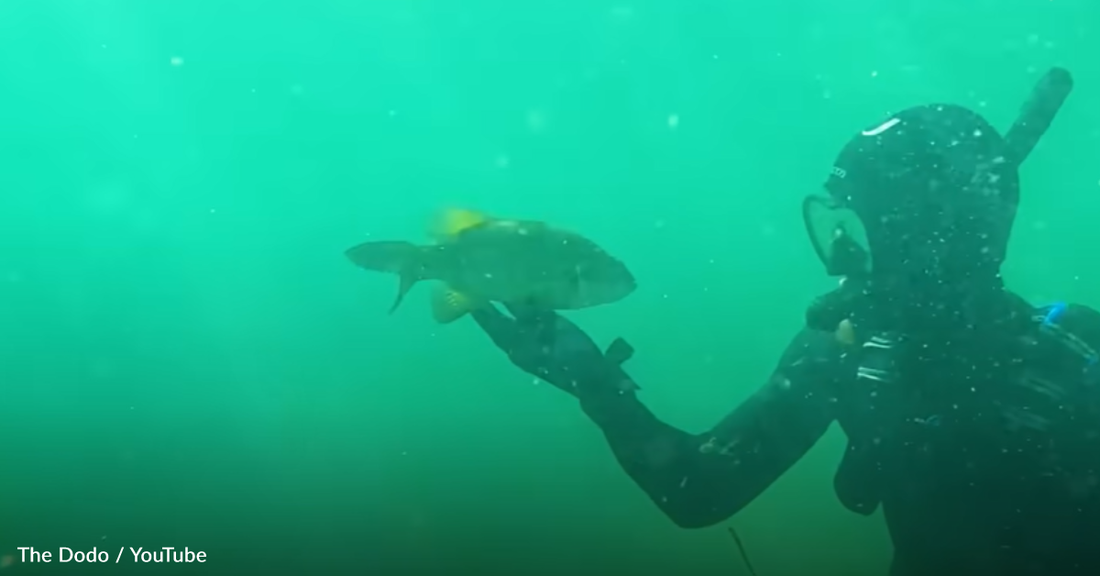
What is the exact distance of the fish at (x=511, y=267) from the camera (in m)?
2.29

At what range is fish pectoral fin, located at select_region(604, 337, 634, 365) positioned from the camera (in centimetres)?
228

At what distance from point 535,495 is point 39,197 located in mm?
28432

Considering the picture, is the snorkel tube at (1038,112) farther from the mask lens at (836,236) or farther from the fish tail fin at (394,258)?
the fish tail fin at (394,258)

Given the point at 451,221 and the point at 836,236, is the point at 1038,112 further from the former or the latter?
the point at 451,221

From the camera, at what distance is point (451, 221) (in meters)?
2.60

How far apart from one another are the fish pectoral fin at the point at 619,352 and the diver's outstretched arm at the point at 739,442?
279 mm

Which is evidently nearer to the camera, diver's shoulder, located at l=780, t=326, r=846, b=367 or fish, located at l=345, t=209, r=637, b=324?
fish, located at l=345, t=209, r=637, b=324

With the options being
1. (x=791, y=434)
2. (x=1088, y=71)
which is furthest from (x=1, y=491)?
(x=1088, y=71)

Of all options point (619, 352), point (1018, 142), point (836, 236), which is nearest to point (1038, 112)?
point (1018, 142)

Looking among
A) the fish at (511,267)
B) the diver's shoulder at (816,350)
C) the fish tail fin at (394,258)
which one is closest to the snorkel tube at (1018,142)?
the diver's shoulder at (816,350)

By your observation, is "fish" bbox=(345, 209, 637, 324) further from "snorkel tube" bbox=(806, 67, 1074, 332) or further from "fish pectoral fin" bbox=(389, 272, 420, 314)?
"snorkel tube" bbox=(806, 67, 1074, 332)

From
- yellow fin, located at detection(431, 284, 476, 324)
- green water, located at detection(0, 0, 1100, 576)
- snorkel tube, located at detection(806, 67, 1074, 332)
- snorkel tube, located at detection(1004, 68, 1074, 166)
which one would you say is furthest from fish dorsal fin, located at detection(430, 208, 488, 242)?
green water, located at detection(0, 0, 1100, 576)

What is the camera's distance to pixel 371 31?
113ft

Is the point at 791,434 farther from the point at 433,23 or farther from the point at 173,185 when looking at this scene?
the point at 173,185
